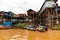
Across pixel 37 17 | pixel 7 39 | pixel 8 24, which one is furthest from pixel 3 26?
pixel 7 39

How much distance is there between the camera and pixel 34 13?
28375mm

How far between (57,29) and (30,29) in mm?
3572

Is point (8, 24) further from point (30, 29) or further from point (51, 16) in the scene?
point (51, 16)

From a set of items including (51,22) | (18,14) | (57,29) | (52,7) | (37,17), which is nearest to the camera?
(57,29)

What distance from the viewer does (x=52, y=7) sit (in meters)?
24.8

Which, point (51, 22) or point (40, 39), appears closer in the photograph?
point (40, 39)

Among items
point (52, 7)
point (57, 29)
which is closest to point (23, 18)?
point (52, 7)

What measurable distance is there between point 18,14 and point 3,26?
23.6 ft

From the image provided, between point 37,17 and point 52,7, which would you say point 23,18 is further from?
point 52,7

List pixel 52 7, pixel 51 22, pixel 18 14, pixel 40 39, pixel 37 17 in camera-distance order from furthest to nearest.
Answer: pixel 18 14, pixel 37 17, pixel 52 7, pixel 51 22, pixel 40 39

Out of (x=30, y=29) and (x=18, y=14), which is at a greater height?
(x=18, y=14)

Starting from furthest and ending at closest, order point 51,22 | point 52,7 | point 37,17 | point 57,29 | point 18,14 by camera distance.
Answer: point 18,14, point 37,17, point 52,7, point 51,22, point 57,29

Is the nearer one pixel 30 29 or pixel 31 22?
pixel 30 29

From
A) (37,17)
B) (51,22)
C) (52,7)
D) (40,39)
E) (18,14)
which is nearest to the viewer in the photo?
(40,39)
